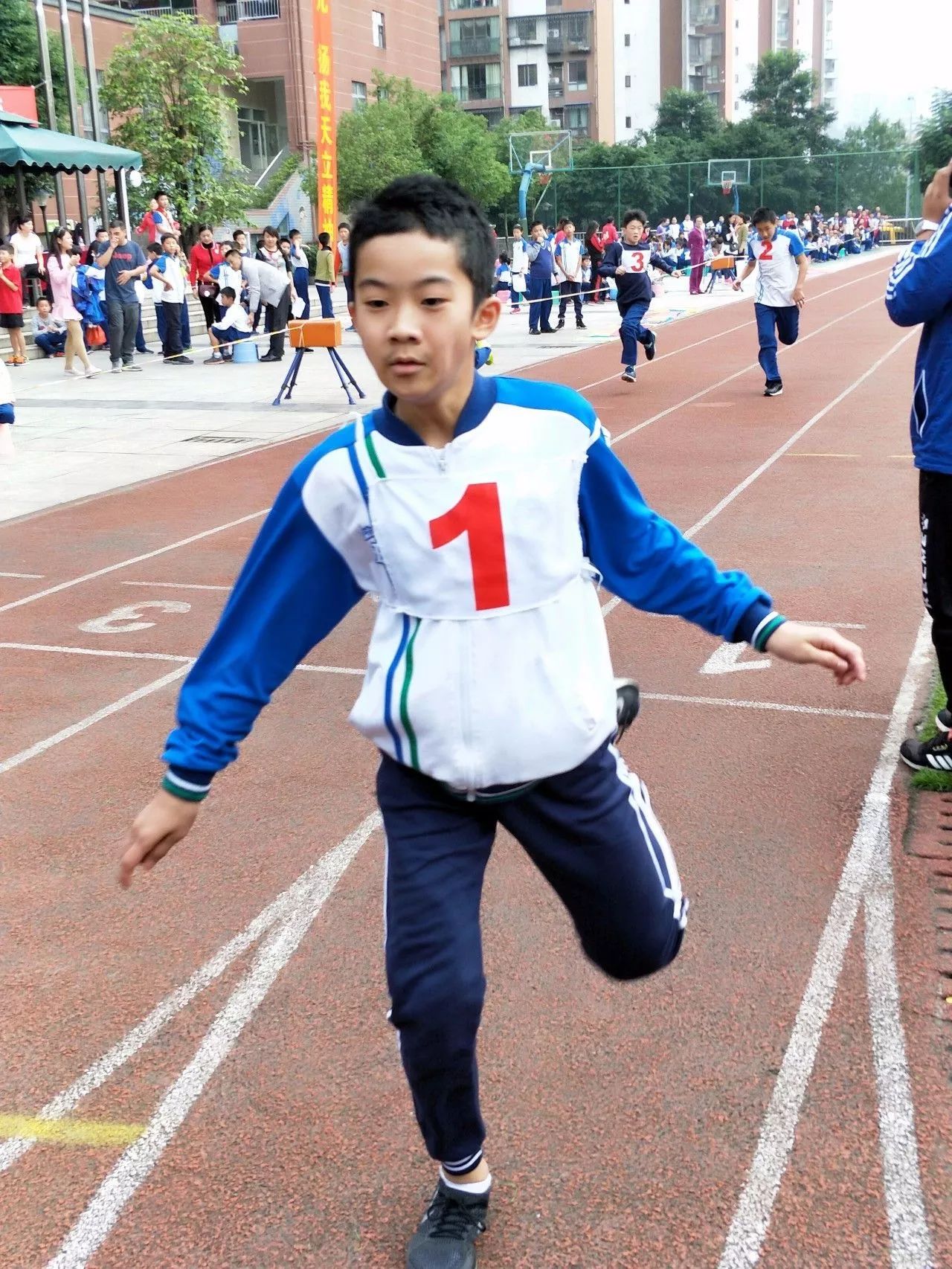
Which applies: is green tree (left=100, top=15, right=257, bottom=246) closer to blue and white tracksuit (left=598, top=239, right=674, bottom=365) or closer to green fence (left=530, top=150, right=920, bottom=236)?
blue and white tracksuit (left=598, top=239, right=674, bottom=365)

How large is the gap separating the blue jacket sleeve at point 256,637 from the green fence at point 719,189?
184 feet

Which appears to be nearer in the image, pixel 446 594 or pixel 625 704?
pixel 446 594

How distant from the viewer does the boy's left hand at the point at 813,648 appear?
2627 mm

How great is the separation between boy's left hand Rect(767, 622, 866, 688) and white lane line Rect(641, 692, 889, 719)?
3331mm

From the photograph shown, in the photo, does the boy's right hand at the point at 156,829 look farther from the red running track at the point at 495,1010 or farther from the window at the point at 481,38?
the window at the point at 481,38

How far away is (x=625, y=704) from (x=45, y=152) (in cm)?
2290

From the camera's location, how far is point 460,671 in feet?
7.95

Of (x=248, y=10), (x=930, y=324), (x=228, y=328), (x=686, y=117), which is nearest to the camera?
(x=930, y=324)

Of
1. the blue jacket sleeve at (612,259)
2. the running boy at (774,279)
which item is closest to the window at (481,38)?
the blue jacket sleeve at (612,259)

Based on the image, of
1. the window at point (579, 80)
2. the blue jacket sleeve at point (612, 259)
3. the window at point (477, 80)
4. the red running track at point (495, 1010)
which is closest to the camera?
the red running track at point (495, 1010)

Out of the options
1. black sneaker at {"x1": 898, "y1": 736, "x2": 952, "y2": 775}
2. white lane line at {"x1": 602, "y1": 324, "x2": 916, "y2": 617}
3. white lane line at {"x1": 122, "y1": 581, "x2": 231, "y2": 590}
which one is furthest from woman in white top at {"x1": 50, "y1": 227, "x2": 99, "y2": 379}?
black sneaker at {"x1": 898, "y1": 736, "x2": 952, "y2": 775}

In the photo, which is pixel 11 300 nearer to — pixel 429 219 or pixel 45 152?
pixel 45 152

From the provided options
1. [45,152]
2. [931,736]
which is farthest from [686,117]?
[931,736]

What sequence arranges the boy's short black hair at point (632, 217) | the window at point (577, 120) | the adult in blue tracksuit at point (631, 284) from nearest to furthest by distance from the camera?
1. the boy's short black hair at point (632, 217)
2. the adult in blue tracksuit at point (631, 284)
3. the window at point (577, 120)
